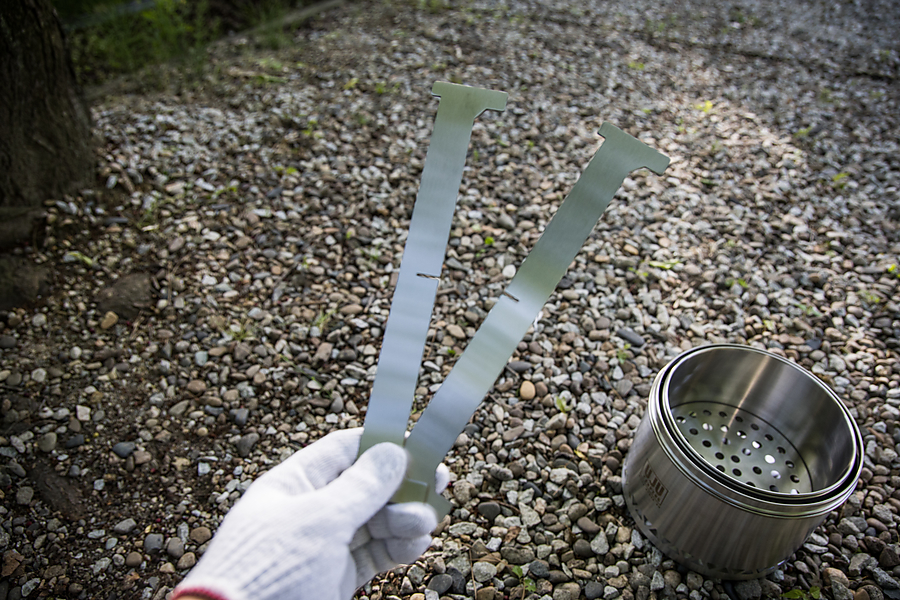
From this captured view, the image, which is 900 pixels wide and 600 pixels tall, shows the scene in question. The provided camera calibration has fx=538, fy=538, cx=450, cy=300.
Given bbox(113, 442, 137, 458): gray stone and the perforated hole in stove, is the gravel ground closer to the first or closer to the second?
bbox(113, 442, 137, 458): gray stone

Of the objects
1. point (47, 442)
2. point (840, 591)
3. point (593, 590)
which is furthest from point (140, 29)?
point (840, 591)

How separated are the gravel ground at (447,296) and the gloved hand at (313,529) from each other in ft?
1.86

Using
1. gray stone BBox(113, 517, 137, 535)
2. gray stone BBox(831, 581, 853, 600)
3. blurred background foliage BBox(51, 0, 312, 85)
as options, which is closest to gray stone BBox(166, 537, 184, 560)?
gray stone BBox(113, 517, 137, 535)

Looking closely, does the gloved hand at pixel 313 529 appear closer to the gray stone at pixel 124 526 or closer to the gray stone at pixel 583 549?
the gray stone at pixel 583 549

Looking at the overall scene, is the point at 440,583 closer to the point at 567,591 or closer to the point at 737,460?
the point at 567,591

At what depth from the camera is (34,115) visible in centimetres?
249

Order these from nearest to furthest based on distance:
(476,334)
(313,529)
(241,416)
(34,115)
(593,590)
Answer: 1. (313,529)
2. (476,334)
3. (593,590)
4. (241,416)
5. (34,115)

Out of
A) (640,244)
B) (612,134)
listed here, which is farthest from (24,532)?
(640,244)

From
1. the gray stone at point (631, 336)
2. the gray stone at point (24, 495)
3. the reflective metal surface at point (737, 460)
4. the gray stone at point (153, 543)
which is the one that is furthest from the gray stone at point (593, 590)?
the gray stone at point (24, 495)

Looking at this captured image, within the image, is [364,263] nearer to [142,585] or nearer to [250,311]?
[250,311]

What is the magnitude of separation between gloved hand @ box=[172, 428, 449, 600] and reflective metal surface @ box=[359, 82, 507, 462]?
0.32 feet

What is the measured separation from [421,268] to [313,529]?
23.7 inches

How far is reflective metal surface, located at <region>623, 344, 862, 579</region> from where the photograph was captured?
1451 millimetres

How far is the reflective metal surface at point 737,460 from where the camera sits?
4.76 ft
